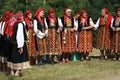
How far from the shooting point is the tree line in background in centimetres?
1981

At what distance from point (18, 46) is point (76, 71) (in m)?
2.03

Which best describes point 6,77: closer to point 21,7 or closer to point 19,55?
point 19,55

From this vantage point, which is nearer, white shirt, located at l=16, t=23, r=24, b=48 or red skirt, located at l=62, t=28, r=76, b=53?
white shirt, located at l=16, t=23, r=24, b=48

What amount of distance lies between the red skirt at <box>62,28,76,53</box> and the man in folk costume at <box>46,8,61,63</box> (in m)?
0.26

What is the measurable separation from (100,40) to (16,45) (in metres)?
3.72

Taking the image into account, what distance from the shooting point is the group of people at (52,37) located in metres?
10.1

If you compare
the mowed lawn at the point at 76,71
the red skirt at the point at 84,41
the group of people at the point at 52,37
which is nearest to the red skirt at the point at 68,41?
the group of people at the point at 52,37

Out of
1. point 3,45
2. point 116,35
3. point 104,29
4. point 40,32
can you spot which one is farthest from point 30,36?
point 116,35

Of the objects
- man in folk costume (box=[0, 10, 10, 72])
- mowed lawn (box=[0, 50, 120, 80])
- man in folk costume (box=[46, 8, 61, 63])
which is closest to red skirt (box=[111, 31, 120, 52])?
mowed lawn (box=[0, 50, 120, 80])

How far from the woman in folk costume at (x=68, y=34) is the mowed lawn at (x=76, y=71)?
0.44 metres

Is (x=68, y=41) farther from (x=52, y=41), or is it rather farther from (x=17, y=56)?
(x=17, y=56)

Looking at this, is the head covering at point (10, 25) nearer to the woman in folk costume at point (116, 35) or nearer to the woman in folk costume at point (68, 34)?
the woman in folk costume at point (68, 34)

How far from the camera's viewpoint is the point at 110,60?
1250 centimetres

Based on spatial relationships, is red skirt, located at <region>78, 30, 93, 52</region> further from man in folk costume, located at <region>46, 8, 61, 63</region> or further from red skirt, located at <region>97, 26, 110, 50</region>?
man in folk costume, located at <region>46, 8, 61, 63</region>
